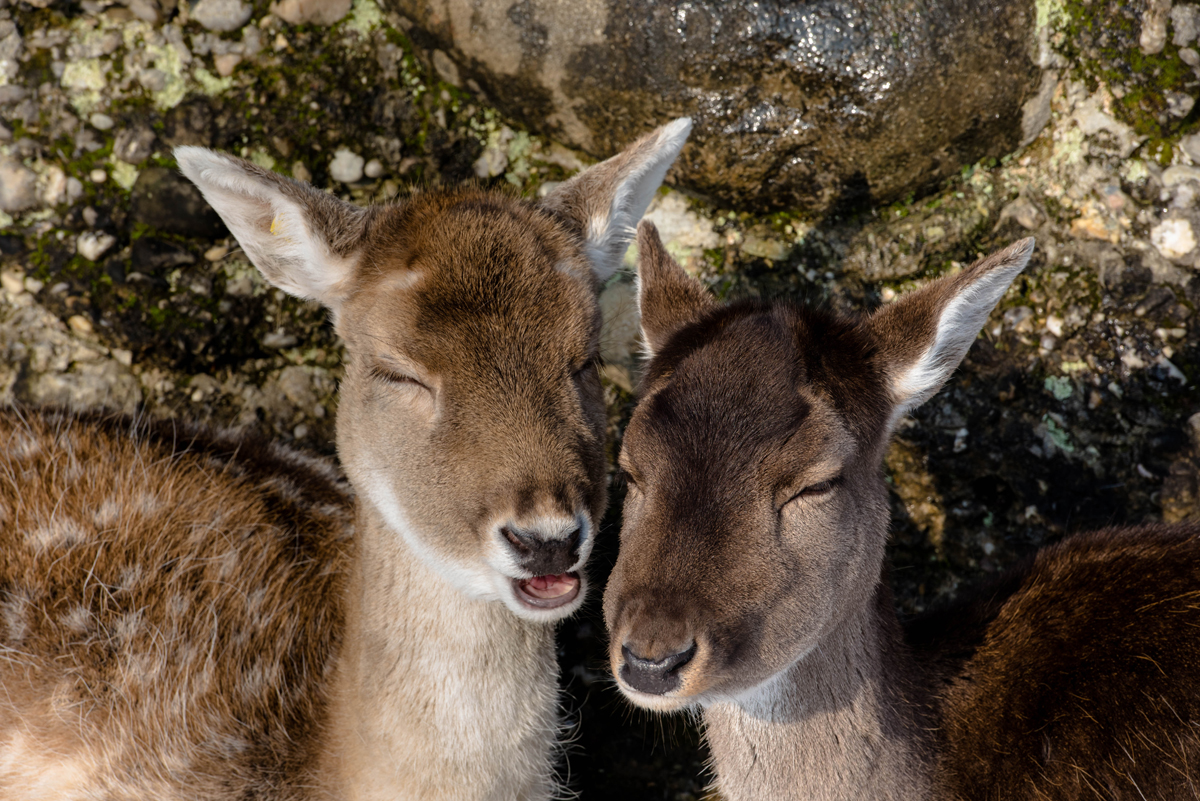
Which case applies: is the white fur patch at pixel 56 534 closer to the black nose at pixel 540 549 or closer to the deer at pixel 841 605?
the black nose at pixel 540 549

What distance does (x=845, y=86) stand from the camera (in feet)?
15.3

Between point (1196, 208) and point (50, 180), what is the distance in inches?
228

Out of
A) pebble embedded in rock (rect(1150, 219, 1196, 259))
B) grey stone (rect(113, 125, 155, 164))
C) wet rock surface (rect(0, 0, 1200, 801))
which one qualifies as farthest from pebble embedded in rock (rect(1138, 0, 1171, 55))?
grey stone (rect(113, 125, 155, 164))

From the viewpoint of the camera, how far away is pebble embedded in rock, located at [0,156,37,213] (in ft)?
18.1

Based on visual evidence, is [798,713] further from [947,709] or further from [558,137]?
[558,137]

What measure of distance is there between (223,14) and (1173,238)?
195 inches

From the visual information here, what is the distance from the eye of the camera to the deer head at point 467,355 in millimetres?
3219

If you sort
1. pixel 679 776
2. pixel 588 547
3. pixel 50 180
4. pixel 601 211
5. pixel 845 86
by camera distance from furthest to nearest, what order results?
pixel 50 180, pixel 679 776, pixel 845 86, pixel 601 211, pixel 588 547

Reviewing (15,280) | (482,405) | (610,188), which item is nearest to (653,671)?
(482,405)

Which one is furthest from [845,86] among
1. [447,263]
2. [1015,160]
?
[447,263]

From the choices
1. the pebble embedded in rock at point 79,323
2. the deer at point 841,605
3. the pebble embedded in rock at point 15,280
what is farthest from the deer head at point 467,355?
the pebble embedded in rock at point 15,280

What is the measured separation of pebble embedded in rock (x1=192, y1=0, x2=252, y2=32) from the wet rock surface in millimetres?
60

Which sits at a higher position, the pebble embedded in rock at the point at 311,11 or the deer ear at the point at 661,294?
the deer ear at the point at 661,294

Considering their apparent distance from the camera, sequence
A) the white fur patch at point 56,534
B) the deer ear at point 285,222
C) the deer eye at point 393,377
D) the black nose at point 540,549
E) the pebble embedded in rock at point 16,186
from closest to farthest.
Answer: the black nose at point 540,549 → the deer eye at point 393,377 → the deer ear at point 285,222 → the white fur patch at point 56,534 → the pebble embedded in rock at point 16,186
